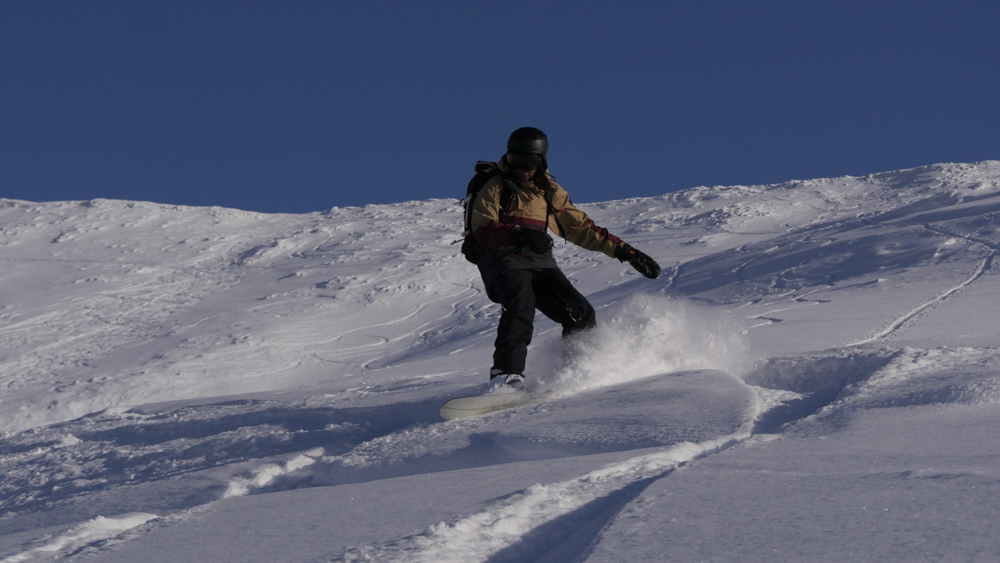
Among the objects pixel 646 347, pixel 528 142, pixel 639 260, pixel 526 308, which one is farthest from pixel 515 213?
pixel 646 347

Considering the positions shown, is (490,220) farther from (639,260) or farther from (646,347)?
(646,347)

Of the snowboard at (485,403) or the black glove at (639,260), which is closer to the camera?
the snowboard at (485,403)

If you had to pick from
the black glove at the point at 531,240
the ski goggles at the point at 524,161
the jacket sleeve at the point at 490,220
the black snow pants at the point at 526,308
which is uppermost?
the ski goggles at the point at 524,161

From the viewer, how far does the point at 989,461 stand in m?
1.99

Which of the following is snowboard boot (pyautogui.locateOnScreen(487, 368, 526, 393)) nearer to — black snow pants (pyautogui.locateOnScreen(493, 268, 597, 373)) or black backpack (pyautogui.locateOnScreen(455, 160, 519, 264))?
black snow pants (pyautogui.locateOnScreen(493, 268, 597, 373))

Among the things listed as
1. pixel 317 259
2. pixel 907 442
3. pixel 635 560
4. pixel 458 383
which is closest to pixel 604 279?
pixel 317 259

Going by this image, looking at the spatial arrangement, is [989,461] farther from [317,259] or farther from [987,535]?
[317,259]

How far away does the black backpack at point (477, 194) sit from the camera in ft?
14.4

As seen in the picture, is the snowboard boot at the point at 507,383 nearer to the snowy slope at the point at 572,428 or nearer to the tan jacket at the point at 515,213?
the snowy slope at the point at 572,428

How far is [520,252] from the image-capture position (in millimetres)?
4332

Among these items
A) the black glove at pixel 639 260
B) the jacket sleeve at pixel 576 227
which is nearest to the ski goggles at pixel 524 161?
the jacket sleeve at pixel 576 227

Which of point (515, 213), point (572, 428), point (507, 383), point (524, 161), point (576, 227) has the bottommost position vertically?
point (572, 428)

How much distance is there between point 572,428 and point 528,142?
5.83 ft

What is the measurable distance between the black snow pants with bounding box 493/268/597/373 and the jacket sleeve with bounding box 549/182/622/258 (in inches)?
14.0
